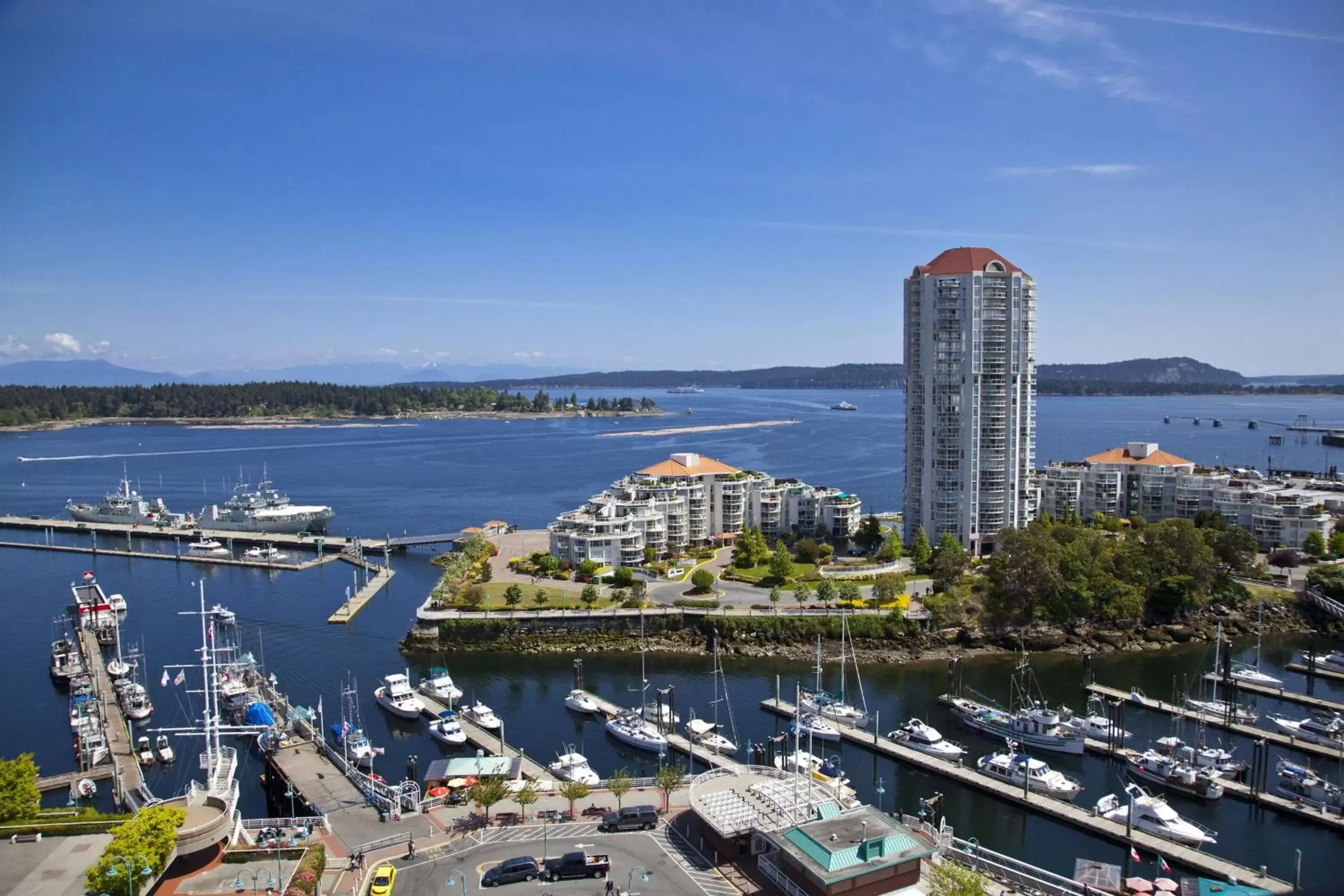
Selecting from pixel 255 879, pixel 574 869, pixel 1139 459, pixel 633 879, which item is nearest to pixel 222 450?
pixel 1139 459

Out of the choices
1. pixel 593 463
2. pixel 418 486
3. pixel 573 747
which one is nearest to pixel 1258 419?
pixel 593 463

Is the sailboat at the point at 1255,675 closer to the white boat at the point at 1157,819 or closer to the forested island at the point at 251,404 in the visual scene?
the white boat at the point at 1157,819

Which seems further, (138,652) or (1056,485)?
(1056,485)

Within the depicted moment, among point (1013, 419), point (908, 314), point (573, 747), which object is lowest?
point (573, 747)

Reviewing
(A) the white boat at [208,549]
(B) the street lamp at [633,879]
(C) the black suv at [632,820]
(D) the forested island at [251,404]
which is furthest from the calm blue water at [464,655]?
(D) the forested island at [251,404]

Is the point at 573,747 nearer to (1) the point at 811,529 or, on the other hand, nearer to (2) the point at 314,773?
(2) the point at 314,773

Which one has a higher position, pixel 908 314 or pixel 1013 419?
pixel 908 314

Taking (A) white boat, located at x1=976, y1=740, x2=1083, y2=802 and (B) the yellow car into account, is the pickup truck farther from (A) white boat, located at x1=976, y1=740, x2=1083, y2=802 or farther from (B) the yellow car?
(A) white boat, located at x1=976, y1=740, x2=1083, y2=802

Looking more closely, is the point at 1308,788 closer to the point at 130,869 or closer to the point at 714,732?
the point at 714,732
